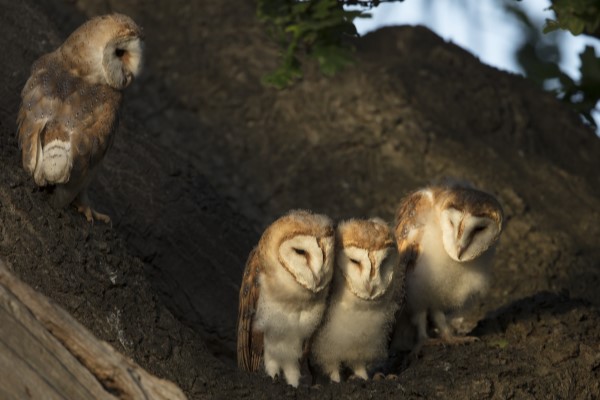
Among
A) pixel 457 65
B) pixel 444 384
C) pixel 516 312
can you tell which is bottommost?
pixel 457 65

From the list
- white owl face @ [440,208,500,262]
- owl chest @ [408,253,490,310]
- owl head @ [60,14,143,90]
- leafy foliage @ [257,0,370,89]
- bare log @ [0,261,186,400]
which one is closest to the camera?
bare log @ [0,261,186,400]

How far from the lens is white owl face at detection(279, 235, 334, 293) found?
21.4ft

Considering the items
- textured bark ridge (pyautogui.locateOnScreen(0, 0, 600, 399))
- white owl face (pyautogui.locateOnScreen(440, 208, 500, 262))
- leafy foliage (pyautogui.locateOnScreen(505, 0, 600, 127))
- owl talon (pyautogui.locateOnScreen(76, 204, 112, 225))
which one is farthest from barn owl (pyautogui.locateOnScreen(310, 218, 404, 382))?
leafy foliage (pyautogui.locateOnScreen(505, 0, 600, 127))

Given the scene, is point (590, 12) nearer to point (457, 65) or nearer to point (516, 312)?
point (516, 312)

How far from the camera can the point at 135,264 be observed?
6.62 metres

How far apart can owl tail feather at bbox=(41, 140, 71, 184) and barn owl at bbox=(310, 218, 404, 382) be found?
1.45m

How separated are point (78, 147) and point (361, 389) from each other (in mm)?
1905

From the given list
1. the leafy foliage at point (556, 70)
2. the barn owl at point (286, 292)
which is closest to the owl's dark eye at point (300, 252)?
the barn owl at point (286, 292)

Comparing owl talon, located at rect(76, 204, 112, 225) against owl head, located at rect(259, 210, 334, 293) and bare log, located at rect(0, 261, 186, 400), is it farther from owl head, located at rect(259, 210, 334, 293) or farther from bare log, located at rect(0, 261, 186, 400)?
bare log, located at rect(0, 261, 186, 400)

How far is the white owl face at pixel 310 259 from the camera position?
6.52 metres

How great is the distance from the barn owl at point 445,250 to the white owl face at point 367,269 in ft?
1.98

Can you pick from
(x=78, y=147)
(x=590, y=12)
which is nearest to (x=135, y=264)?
(x=78, y=147)

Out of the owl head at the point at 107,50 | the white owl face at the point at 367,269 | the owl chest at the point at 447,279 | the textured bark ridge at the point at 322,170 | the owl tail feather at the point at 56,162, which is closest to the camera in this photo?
the owl tail feather at the point at 56,162

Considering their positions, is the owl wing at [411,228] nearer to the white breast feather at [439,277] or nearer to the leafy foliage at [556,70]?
the white breast feather at [439,277]
